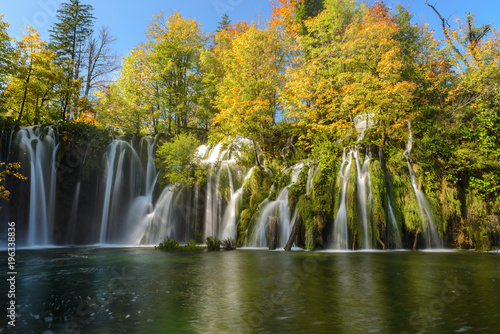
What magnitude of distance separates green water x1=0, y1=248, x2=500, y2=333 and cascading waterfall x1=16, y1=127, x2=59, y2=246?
13106 mm

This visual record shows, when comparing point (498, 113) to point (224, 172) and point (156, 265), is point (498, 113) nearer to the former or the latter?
point (224, 172)

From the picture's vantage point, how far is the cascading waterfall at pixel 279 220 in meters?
17.4

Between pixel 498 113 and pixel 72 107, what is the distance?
105 ft

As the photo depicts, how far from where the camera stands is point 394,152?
19.0 m

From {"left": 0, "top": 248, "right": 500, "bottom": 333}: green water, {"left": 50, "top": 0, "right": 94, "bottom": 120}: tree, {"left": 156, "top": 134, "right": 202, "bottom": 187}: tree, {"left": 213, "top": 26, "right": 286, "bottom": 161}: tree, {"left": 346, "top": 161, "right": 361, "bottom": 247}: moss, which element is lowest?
{"left": 0, "top": 248, "right": 500, "bottom": 333}: green water

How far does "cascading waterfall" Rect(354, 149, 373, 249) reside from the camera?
16.0 metres

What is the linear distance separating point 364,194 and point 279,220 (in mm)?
4629

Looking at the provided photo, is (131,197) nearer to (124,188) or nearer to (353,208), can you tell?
(124,188)

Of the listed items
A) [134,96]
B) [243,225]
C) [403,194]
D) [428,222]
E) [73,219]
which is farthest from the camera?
[134,96]

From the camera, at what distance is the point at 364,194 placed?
664 inches

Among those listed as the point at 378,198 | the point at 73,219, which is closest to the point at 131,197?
the point at 73,219

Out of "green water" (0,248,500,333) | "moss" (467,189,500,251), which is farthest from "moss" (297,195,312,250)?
"moss" (467,189,500,251)

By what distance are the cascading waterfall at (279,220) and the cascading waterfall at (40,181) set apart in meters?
13.8

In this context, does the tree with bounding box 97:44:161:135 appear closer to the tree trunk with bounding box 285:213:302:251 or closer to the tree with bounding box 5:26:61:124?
the tree with bounding box 5:26:61:124
